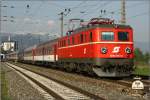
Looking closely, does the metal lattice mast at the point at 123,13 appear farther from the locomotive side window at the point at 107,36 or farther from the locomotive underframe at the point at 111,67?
the locomotive underframe at the point at 111,67

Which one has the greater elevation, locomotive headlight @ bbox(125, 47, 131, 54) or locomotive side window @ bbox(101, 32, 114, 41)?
locomotive side window @ bbox(101, 32, 114, 41)

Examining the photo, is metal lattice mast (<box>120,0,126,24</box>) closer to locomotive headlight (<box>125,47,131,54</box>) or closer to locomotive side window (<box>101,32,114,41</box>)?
locomotive side window (<box>101,32,114,41</box>)

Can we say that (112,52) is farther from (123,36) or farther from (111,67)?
(123,36)

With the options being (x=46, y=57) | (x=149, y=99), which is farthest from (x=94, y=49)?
(x=46, y=57)

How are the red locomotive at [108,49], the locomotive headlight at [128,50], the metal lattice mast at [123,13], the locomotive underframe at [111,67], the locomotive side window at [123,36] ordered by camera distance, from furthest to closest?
the metal lattice mast at [123,13], the locomotive side window at [123,36], the locomotive headlight at [128,50], the red locomotive at [108,49], the locomotive underframe at [111,67]

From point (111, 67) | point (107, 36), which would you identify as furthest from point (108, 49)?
point (111, 67)

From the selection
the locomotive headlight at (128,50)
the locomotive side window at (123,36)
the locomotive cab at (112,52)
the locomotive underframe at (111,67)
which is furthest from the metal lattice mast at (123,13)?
the locomotive underframe at (111,67)

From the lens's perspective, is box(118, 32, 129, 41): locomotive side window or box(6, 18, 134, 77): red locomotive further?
box(118, 32, 129, 41): locomotive side window

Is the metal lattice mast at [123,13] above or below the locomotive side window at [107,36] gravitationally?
above

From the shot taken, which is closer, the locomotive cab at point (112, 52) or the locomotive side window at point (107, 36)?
the locomotive cab at point (112, 52)

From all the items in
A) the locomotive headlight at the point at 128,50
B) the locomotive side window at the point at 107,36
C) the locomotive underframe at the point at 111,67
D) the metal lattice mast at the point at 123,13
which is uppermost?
the metal lattice mast at the point at 123,13

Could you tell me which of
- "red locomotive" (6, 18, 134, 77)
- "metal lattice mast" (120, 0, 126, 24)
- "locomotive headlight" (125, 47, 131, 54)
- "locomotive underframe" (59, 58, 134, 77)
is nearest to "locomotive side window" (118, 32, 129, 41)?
"red locomotive" (6, 18, 134, 77)

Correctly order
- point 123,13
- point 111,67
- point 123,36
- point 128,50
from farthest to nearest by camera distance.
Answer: point 123,13
point 123,36
point 128,50
point 111,67

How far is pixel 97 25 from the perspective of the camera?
22.6m
